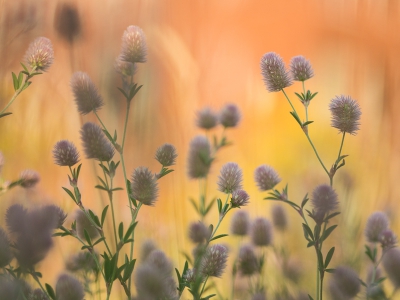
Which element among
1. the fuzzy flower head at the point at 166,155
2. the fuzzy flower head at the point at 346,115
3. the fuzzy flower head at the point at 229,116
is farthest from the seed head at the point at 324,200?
the fuzzy flower head at the point at 229,116

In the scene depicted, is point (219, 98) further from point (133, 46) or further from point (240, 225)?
point (133, 46)

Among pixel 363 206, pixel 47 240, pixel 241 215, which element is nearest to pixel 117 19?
pixel 241 215

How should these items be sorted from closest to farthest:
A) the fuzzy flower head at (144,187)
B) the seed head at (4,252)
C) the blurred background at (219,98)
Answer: the seed head at (4,252) < the fuzzy flower head at (144,187) < the blurred background at (219,98)

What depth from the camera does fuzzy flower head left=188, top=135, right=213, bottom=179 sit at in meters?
0.88

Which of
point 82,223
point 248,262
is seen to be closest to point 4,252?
point 82,223

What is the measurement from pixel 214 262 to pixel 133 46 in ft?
1.01

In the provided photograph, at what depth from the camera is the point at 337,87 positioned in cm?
159

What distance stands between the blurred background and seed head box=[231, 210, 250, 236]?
0.14 m

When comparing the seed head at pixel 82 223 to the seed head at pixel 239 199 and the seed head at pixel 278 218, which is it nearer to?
the seed head at pixel 239 199

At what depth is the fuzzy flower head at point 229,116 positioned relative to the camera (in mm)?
1070

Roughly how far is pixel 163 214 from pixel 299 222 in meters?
0.37

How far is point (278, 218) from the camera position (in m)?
1.05

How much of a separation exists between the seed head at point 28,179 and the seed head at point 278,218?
51 centimetres

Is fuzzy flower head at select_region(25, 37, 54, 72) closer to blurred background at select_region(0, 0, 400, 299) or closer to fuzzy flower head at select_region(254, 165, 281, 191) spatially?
blurred background at select_region(0, 0, 400, 299)
